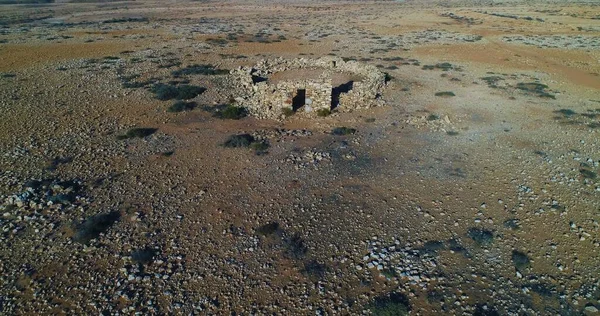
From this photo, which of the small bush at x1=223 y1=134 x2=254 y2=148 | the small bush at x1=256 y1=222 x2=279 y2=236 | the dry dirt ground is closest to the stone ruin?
the dry dirt ground

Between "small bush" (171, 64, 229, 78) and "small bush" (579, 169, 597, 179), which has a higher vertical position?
"small bush" (171, 64, 229, 78)

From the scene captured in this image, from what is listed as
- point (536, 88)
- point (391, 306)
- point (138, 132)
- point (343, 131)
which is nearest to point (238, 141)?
point (138, 132)

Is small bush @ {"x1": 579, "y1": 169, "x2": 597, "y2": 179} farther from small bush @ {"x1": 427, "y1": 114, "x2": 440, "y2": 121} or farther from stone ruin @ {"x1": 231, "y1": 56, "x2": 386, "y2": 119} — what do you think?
stone ruin @ {"x1": 231, "y1": 56, "x2": 386, "y2": 119}

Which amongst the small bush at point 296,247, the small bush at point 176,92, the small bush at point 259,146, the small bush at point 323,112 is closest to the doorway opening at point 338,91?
the small bush at point 323,112

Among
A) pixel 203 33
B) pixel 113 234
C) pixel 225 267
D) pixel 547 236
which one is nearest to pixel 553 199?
pixel 547 236

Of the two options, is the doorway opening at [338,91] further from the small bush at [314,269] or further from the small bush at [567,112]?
the small bush at [567,112]

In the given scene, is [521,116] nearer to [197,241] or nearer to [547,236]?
[547,236]
